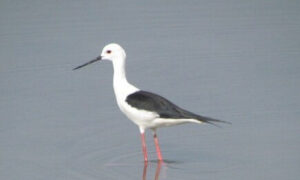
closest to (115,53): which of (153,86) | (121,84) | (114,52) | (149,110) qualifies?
(114,52)

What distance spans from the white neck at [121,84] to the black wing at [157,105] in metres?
0.14

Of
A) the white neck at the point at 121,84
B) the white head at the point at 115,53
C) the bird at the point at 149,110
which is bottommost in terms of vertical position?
the bird at the point at 149,110

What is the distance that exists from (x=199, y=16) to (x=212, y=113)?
4.00m

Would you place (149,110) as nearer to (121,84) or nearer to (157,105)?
(157,105)

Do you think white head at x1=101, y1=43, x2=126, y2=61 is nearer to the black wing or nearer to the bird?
the bird

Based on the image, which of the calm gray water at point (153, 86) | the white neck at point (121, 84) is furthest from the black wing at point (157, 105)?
the calm gray water at point (153, 86)

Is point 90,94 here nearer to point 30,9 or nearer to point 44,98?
point 44,98

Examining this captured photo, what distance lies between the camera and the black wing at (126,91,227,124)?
8.96 meters

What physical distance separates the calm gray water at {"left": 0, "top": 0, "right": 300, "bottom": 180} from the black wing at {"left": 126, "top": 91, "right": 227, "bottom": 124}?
1.82 feet

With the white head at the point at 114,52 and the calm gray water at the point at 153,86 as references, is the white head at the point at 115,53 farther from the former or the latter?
the calm gray water at the point at 153,86

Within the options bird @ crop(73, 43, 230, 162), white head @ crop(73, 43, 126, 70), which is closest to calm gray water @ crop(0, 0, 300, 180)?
bird @ crop(73, 43, 230, 162)

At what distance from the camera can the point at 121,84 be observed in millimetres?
9641

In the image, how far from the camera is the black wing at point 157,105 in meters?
8.96

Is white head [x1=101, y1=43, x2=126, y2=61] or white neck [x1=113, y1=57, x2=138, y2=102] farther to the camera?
white head [x1=101, y1=43, x2=126, y2=61]
